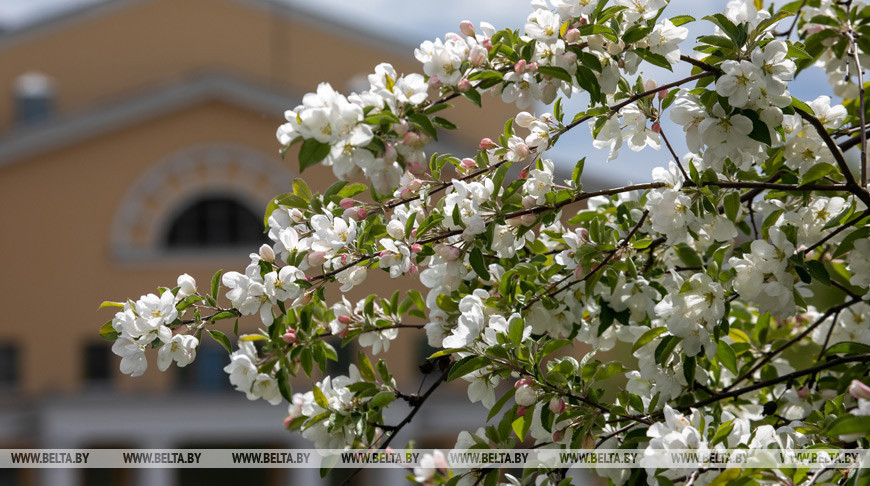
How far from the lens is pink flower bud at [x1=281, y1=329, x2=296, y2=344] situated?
1.93 meters

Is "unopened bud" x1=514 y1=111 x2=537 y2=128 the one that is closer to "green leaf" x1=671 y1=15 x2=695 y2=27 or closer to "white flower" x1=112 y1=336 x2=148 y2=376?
"green leaf" x1=671 y1=15 x2=695 y2=27

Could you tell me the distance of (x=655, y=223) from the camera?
69.3 inches

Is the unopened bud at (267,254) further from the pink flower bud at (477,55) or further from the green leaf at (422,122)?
the pink flower bud at (477,55)

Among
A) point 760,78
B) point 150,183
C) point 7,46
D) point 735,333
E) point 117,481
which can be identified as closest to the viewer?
point 760,78

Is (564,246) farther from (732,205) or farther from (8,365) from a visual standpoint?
(8,365)

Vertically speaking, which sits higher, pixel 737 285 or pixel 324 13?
pixel 324 13

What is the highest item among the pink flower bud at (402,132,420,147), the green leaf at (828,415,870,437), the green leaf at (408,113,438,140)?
the green leaf at (408,113,438,140)

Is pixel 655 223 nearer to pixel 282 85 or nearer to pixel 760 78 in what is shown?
pixel 760 78

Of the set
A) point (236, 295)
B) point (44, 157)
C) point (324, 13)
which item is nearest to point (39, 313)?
point (44, 157)

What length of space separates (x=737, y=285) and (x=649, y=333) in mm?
168

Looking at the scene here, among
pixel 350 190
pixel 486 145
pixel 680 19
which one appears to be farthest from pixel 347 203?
pixel 680 19

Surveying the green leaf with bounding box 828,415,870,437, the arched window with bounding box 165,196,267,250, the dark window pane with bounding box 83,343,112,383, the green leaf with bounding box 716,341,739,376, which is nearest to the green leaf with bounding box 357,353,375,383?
the green leaf with bounding box 716,341,739,376

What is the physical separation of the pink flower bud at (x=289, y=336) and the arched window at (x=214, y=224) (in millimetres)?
13165

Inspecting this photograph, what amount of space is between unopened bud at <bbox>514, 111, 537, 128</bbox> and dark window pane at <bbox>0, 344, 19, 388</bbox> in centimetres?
1407
